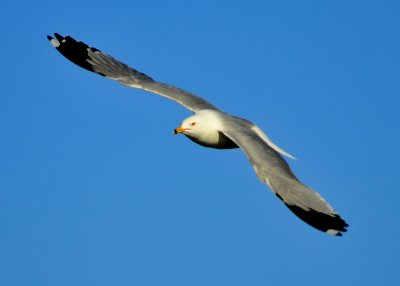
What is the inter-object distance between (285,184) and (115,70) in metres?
7.35

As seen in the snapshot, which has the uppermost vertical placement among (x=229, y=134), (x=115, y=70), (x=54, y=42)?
(x=54, y=42)

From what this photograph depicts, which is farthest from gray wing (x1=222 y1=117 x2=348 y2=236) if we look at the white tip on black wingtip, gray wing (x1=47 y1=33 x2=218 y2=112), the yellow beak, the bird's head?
the white tip on black wingtip

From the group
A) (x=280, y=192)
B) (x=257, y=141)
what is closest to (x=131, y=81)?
(x=257, y=141)

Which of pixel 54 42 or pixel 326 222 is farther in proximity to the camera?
pixel 54 42

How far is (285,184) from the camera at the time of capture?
43.1ft

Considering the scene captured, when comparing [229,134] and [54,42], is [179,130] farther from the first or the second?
[54,42]

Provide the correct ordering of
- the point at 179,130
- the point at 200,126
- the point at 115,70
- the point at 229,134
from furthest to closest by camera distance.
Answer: the point at 115,70 < the point at 179,130 < the point at 200,126 < the point at 229,134

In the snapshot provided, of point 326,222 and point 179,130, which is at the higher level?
point 179,130

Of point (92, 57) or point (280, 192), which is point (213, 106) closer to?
point (92, 57)

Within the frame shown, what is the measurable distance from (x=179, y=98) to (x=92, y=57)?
317cm

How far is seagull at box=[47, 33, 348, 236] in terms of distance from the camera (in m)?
12.4

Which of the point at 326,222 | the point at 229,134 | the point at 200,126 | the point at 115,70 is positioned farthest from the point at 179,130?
the point at 326,222

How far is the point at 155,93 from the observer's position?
1781 centimetres

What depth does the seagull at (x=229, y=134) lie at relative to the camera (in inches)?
487
